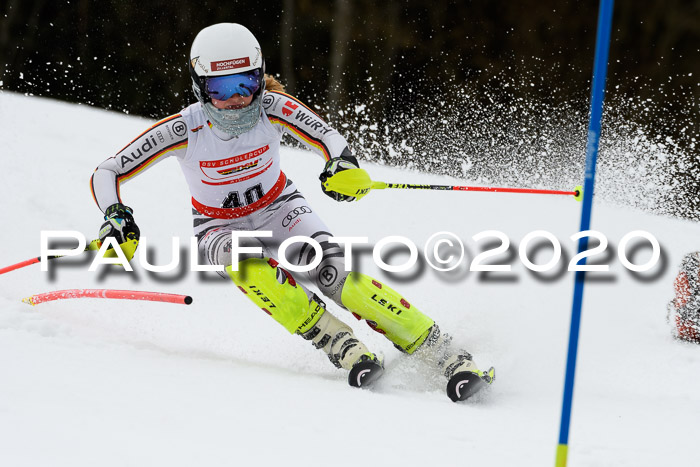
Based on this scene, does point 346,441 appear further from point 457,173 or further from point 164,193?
point 457,173

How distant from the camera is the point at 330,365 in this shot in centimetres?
354

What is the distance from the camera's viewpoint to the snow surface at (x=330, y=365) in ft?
7.40

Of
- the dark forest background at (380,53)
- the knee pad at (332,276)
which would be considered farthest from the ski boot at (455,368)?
the dark forest background at (380,53)

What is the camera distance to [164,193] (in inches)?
258

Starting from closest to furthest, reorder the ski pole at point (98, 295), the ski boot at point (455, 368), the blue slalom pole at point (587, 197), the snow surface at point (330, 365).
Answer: the blue slalom pole at point (587, 197)
the snow surface at point (330, 365)
the ski boot at point (455, 368)
the ski pole at point (98, 295)

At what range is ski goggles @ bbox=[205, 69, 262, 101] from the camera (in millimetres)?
3236

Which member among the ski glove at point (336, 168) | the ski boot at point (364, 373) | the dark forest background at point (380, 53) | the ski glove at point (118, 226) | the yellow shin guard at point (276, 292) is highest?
the dark forest background at point (380, 53)

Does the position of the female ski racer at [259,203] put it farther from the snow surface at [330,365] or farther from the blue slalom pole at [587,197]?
the blue slalom pole at [587,197]

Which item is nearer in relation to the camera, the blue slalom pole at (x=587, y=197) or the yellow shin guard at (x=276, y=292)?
the blue slalom pole at (x=587, y=197)

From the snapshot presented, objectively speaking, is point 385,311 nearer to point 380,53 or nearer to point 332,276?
point 332,276

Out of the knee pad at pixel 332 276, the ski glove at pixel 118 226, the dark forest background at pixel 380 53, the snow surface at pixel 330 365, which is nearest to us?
the snow surface at pixel 330 365

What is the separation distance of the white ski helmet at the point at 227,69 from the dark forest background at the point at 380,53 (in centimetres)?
1369

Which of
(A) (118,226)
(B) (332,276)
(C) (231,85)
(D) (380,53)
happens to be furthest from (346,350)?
(D) (380,53)

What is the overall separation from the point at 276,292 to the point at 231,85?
887 mm
